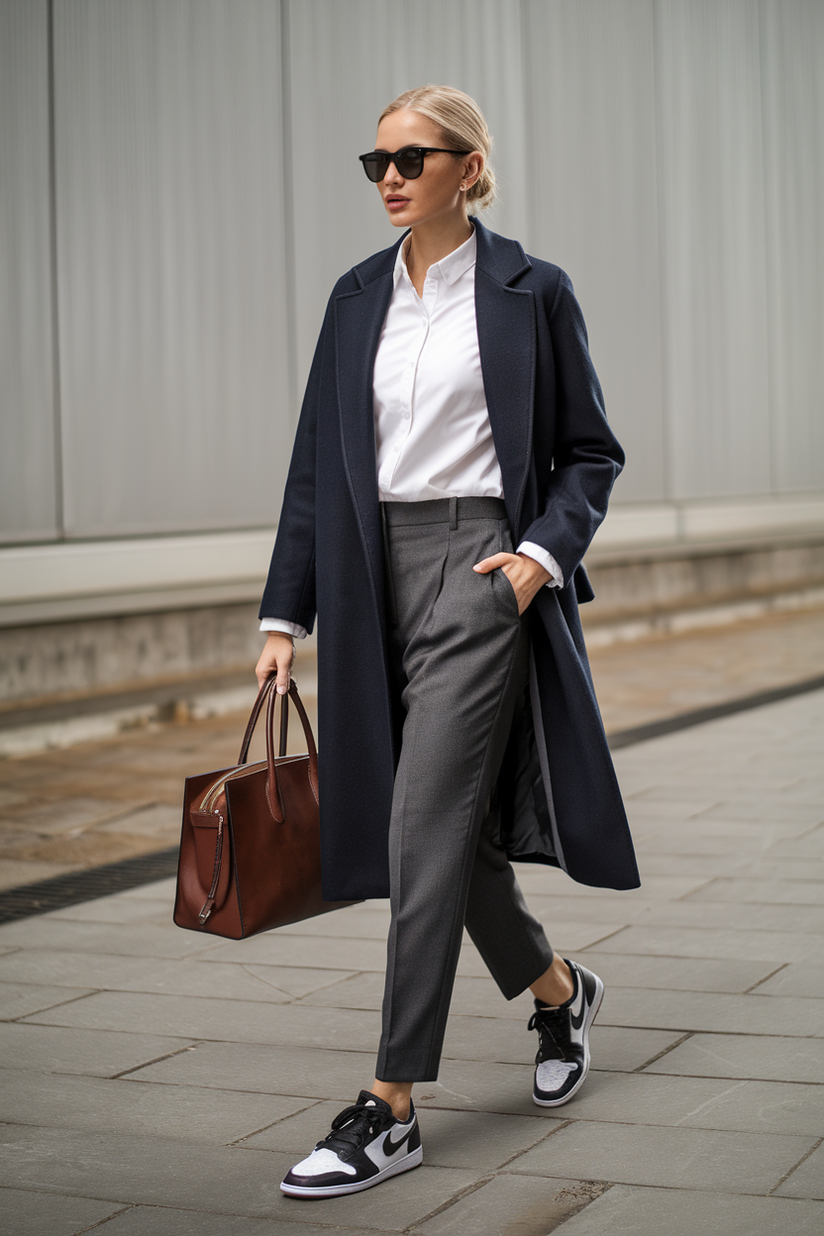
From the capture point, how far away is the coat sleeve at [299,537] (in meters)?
2.92

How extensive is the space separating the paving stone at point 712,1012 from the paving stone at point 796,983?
0.04 metres

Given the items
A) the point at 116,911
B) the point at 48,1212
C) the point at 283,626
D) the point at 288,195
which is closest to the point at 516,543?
the point at 283,626

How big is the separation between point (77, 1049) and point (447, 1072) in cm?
81

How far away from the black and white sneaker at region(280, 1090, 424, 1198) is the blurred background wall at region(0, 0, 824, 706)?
556 centimetres

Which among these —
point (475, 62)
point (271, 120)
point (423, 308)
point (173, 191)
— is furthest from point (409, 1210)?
point (475, 62)

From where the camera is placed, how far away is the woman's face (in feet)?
8.85

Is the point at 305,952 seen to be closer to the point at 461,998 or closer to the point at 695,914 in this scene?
the point at 461,998

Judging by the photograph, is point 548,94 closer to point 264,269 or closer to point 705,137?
point 705,137

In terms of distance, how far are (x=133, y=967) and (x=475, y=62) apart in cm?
908

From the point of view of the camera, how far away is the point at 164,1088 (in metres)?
3.08

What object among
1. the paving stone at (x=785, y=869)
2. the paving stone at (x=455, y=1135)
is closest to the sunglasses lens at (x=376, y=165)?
the paving stone at (x=455, y=1135)

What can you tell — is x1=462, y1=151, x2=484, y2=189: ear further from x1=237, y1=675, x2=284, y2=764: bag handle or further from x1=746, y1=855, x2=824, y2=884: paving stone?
x1=746, y1=855, x2=824, y2=884: paving stone

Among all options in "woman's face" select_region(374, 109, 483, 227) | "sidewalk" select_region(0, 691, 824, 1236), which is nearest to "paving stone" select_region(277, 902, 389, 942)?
"sidewalk" select_region(0, 691, 824, 1236)

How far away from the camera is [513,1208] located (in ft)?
7.99
